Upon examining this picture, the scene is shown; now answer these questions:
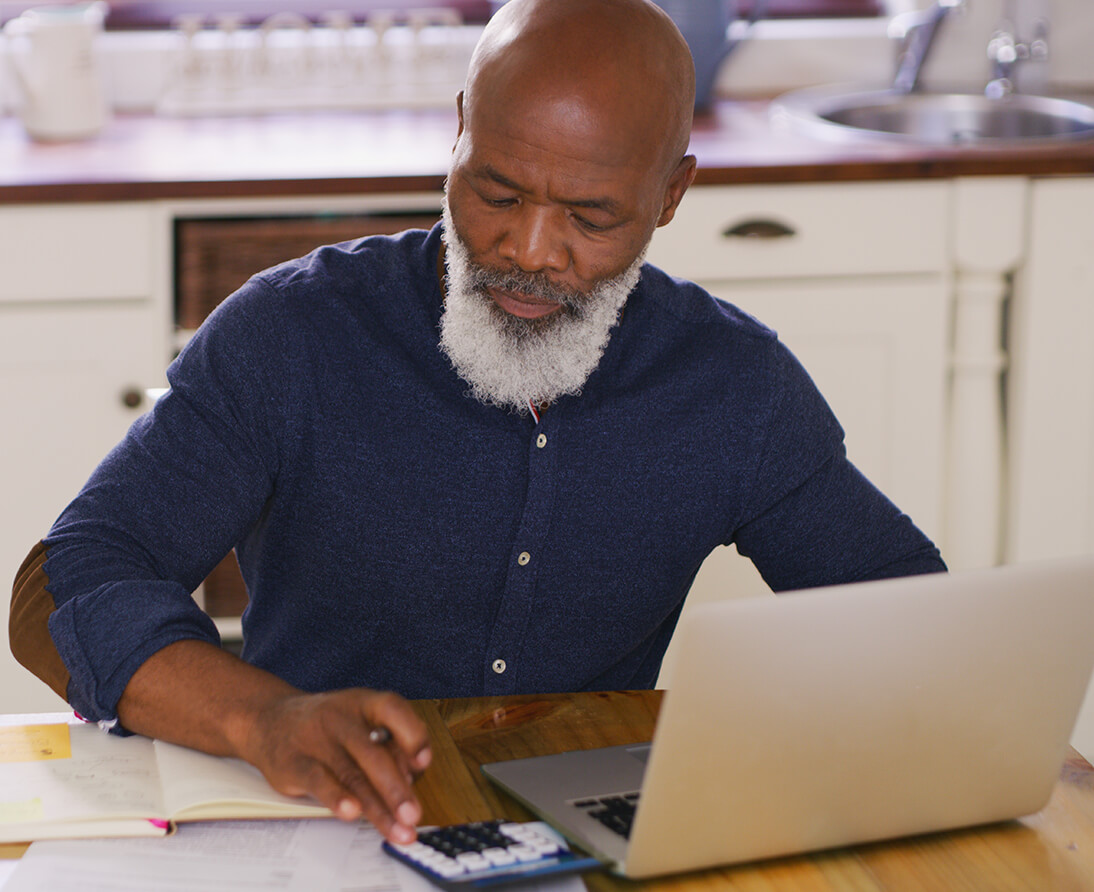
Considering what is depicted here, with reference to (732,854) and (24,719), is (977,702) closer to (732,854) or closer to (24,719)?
(732,854)

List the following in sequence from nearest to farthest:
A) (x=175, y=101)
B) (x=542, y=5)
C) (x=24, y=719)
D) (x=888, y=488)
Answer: (x=24, y=719)
(x=542, y=5)
(x=888, y=488)
(x=175, y=101)

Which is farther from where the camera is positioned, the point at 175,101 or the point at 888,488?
the point at 175,101

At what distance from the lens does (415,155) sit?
7.43 ft

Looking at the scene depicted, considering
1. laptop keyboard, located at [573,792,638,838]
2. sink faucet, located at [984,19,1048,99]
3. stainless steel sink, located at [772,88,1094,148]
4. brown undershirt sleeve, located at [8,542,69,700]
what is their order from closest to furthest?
laptop keyboard, located at [573,792,638,838] → brown undershirt sleeve, located at [8,542,69,700] → stainless steel sink, located at [772,88,1094,148] → sink faucet, located at [984,19,1048,99]

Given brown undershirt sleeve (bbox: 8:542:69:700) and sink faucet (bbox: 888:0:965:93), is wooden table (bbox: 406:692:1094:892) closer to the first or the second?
brown undershirt sleeve (bbox: 8:542:69:700)

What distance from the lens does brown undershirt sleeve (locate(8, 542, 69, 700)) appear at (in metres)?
1.07

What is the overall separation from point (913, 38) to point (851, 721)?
7.48 feet

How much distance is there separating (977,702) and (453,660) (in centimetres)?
53

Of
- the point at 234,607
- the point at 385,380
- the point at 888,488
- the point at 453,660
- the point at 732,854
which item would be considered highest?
the point at 385,380

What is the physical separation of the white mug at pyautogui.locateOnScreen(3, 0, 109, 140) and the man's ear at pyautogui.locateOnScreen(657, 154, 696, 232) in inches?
56.4

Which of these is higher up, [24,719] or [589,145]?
[589,145]

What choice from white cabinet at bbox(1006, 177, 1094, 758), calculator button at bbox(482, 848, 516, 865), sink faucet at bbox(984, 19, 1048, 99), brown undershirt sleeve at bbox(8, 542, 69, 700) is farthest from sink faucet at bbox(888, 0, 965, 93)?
calculator button at bbox(482, 848, 516, 865)

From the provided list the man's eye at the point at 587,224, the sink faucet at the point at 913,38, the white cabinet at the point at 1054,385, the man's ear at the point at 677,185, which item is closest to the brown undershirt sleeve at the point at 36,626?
the man's eye at the point at 587,224

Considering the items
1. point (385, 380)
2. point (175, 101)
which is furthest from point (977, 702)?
point (175, 101)
